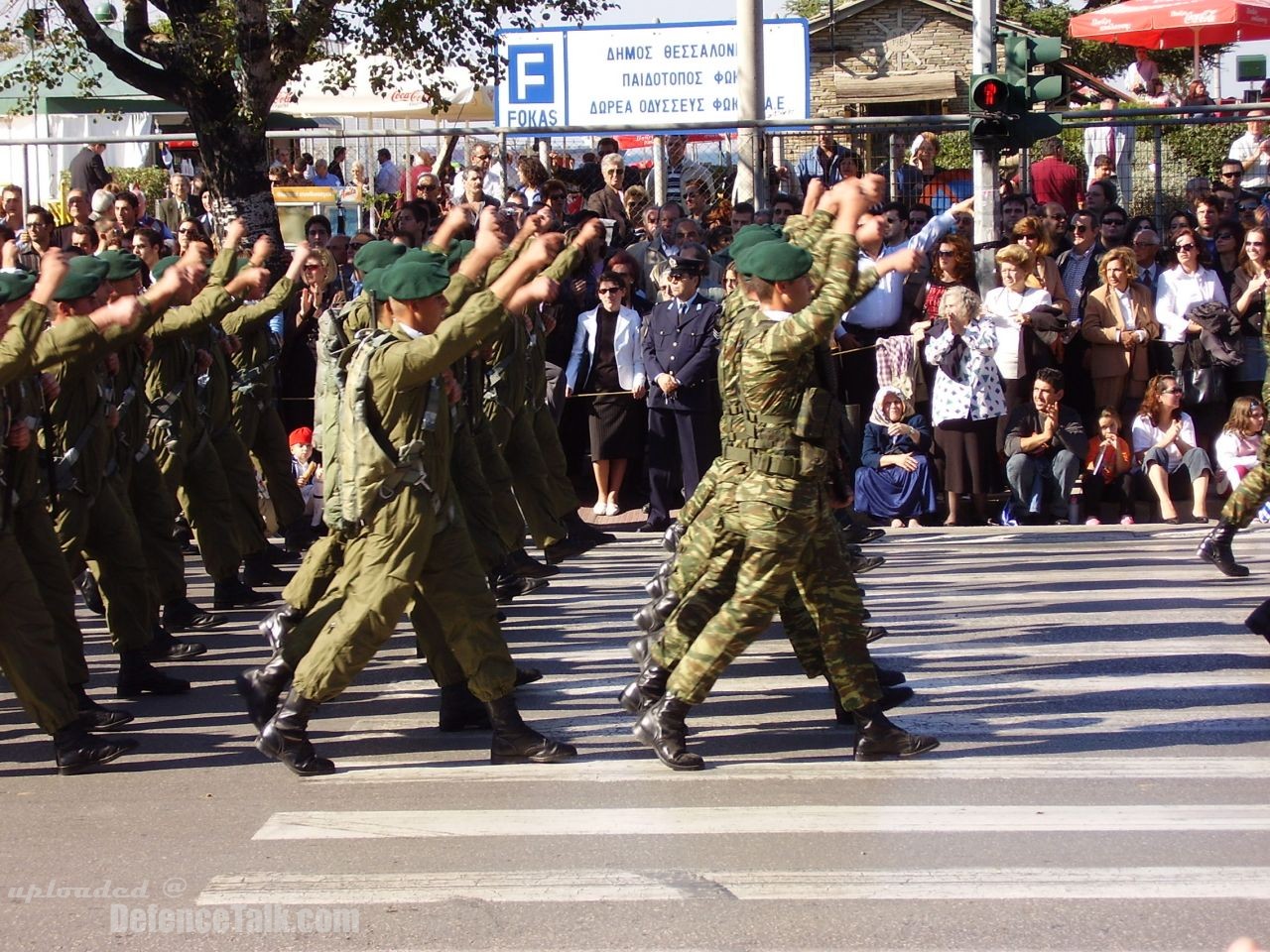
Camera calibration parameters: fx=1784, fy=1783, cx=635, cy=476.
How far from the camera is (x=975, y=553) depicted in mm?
11742

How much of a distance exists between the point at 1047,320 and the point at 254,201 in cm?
682

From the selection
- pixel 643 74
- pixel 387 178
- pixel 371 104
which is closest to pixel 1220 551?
pixel 643 74

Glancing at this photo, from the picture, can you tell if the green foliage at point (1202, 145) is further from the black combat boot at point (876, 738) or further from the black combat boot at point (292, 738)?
the black combat boot at point (292, 738)

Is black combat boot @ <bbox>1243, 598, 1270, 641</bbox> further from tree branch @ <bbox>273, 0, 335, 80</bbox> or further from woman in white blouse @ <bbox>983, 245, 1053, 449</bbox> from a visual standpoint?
tree branch @ <bbox>273, 0, 335, 80</bbox>

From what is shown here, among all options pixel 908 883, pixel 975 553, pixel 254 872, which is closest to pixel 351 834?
pixel 254 872

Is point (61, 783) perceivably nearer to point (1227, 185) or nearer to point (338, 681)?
point (338, 681)

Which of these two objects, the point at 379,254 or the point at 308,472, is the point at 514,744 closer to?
the point at 379,254

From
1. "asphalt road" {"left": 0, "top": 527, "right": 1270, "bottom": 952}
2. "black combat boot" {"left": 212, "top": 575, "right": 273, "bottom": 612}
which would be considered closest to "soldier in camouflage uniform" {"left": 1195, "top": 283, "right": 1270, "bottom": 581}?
"asphalt road" {"left": 0, "top": 527, "right": 1270, "bottom": 952}

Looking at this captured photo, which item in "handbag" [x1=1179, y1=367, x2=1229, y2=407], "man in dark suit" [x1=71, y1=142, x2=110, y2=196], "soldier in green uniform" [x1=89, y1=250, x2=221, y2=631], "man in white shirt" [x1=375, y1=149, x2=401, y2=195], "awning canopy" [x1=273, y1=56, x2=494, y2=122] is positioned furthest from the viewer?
"awning canopy" [x1=273, y1=56, x2=494, y2=122]

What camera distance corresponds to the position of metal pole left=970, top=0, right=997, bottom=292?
13.6 metres

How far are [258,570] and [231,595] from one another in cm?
51

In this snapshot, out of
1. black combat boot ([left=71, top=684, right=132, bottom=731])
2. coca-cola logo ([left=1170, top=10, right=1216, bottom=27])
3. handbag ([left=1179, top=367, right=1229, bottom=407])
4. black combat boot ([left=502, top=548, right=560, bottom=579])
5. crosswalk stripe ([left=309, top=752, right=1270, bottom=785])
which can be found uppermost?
coca-cola logo ([left=1170, top=10, right=1216, bottom=27])

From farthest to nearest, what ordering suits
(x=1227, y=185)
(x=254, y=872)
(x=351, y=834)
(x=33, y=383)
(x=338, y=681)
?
(x=1227, y=185) → (x=33, y=383) → (x=338, y=681) → (x=351, y=834) → (x=254, y=872)

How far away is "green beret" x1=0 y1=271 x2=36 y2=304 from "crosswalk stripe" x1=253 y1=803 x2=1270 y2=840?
2.32 metres
